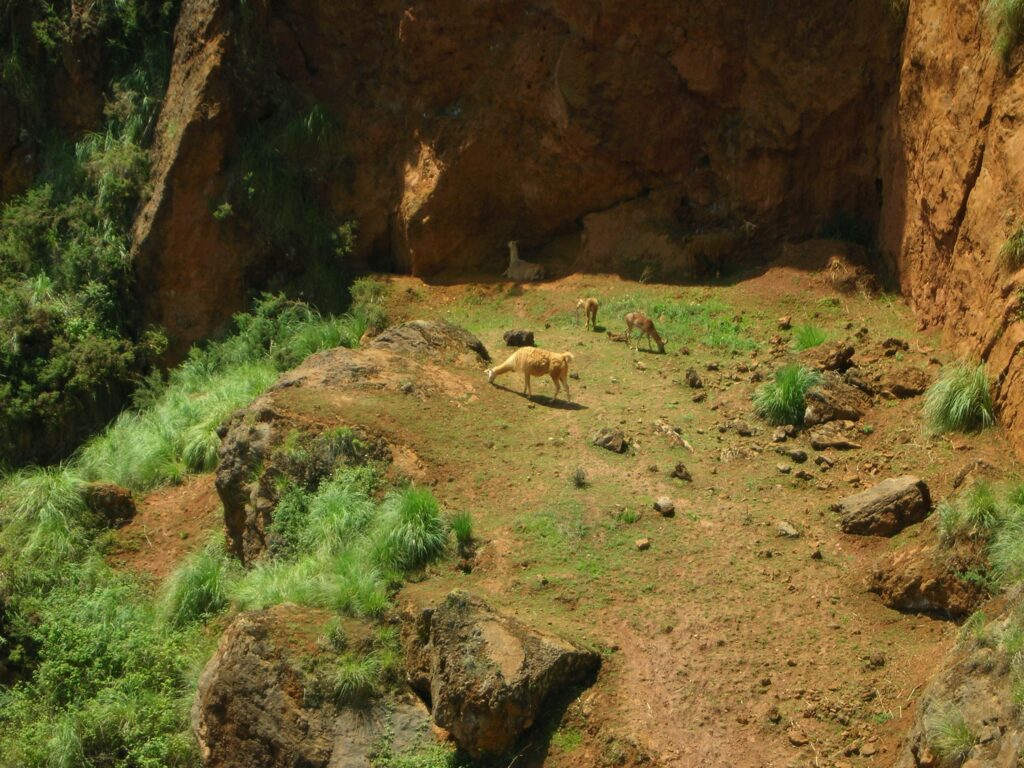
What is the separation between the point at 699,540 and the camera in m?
11.1

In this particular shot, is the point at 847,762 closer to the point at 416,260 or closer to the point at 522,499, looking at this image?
the point at 522,499

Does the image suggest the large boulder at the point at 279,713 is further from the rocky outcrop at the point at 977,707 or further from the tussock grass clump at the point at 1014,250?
the tussock grass clump at the point at 1014,250

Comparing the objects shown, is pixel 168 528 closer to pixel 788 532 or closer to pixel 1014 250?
pixel 788 532

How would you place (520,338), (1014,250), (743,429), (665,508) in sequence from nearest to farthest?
(665,508) → (1014,250) → (743,429) → (520,338)

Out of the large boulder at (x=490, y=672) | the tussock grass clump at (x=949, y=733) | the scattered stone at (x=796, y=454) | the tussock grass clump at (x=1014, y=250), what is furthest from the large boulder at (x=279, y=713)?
the tussock grass clump at (x=1014, y=250)

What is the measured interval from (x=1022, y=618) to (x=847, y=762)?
155 cm

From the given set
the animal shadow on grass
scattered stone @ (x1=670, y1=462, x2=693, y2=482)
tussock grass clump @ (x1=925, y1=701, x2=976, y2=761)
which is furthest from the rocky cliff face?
tussock grass clump @ (x1=925, y1=701, x2=976, y2=761)

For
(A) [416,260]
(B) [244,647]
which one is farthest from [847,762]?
(A) [416,260]

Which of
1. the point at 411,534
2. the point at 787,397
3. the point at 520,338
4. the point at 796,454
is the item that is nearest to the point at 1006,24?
the point at 787,397

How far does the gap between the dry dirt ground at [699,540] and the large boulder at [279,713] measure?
3.61 ft

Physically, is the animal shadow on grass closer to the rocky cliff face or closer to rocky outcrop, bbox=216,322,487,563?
rocky outcrop, bbox=216,322,487,563

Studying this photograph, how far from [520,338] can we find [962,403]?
223 inches

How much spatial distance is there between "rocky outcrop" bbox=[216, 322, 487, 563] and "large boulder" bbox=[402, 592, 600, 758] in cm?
274

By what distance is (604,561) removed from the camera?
1088cm
